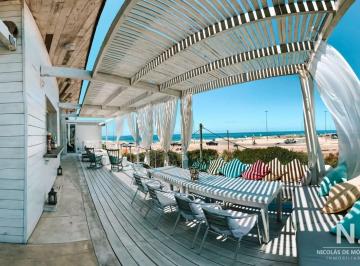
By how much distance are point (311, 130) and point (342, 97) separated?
1.59 m

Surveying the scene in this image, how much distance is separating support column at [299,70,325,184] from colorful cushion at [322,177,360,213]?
1.59m

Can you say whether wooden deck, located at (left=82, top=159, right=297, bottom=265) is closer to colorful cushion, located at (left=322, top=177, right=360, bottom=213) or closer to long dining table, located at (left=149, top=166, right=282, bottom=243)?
long dining table, located at (left=149, top=166, right=282, bottom=243)

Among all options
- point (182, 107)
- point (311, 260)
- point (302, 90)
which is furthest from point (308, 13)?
point (182, 107)

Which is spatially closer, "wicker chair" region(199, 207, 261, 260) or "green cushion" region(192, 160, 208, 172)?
"wicker chair" region(199, 207, 261, 260)

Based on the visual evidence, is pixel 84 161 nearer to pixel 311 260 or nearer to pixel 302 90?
pixel 302 90

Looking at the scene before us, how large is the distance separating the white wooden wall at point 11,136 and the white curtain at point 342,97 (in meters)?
4.23

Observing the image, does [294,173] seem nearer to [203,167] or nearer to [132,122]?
[203,167]

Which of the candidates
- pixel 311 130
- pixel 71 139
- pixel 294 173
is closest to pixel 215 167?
pixel 294 173

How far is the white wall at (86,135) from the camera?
18031 millimetres

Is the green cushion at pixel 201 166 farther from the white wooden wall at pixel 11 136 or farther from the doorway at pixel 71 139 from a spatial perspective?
the doorway at pixel 71 139

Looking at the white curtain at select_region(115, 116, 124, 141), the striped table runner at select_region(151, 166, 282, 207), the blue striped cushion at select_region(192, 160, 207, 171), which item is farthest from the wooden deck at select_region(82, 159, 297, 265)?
the white curtain at select_region(115, 116, 124, 141)

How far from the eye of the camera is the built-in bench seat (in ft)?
6.26

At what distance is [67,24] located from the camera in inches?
154

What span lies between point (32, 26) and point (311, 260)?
15.3 feet
